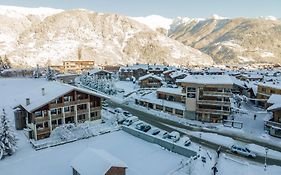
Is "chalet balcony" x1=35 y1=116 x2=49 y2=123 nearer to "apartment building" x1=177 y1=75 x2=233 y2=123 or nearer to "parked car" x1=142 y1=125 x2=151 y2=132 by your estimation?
"parked car" x1=142 y1=125 x2=151 y2=132

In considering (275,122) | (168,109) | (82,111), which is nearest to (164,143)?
(82,111)

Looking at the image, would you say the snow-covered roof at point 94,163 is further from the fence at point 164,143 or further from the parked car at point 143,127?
the parked car at point 143,127

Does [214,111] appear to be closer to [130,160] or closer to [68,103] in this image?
[130,160]

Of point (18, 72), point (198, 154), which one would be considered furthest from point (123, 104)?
point (18, 72)

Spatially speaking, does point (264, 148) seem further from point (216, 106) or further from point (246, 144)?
point (216, 106)

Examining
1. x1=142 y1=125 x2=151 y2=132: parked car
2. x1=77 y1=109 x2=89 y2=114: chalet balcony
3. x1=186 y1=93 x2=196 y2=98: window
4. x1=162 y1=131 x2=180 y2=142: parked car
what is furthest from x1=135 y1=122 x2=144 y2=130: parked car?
x1=186 y1=93 x2=196 y2=98: window
